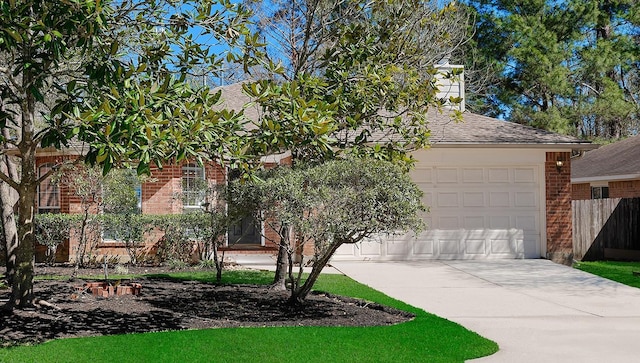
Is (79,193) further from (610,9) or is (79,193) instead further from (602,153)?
(610,9)

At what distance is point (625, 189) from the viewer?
22.6m

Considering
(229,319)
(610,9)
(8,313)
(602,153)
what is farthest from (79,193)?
(610,9)

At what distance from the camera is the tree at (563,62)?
28453mm

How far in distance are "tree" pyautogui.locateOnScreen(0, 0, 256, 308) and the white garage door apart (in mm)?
9115

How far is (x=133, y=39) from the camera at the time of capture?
9.36 m

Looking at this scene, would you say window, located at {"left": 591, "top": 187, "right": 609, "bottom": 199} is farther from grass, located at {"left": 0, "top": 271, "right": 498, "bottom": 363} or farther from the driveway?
grass, located at {"left": 0, "top": 271, "right": 498, "bottom": 363}

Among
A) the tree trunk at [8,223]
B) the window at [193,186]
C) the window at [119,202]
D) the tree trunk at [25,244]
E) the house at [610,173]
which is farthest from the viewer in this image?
the house at [610,173]

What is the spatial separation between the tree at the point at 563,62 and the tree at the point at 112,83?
21.0m

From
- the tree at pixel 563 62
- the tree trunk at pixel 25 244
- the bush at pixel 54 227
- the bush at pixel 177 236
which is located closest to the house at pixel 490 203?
the bush at pixel 177 236

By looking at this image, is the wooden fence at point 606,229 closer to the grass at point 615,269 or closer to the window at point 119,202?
the grass at point 615,269

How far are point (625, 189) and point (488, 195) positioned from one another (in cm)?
756

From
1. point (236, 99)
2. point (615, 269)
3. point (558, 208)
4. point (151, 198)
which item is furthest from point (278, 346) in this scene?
point (236, 99)

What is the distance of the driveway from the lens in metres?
7.92

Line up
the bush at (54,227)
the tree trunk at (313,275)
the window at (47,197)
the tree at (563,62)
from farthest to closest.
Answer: the tree at (563,62) < the window at (47,197) < the bush at (54,227) < the tree trunk at (313,275)
